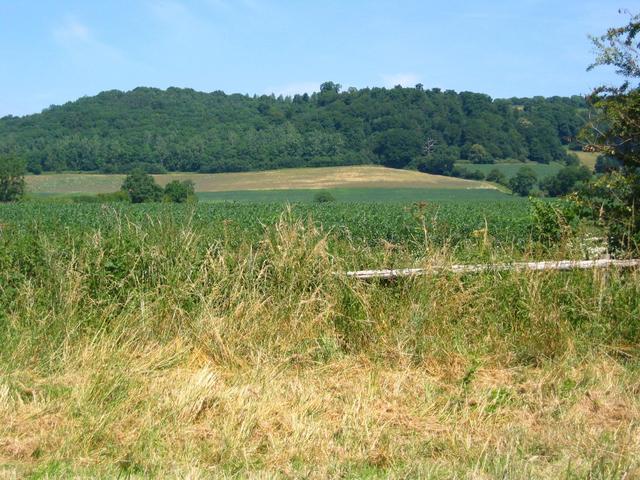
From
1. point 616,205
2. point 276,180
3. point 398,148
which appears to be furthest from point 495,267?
point 398,148

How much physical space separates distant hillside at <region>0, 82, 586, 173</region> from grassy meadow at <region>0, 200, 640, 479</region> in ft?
180

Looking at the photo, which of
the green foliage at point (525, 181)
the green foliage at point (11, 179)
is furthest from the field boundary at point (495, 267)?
the green foliage at point (11, 179)

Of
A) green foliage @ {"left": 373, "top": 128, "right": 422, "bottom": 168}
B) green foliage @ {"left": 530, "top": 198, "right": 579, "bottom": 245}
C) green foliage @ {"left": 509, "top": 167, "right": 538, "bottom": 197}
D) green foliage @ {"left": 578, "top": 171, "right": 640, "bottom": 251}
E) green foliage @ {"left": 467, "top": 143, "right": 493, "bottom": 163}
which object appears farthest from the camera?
green foliage @ {"left": 373, "top": 128, "right": 422, "bottom": 168}

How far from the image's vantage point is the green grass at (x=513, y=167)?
58.3 meters

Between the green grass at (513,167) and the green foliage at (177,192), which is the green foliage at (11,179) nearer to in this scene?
the green foliage at (177,192)

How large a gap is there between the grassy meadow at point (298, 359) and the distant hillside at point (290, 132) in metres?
54.7

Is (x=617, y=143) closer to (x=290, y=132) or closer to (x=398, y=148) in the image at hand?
(x=398, y=148)

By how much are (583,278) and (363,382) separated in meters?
2.44

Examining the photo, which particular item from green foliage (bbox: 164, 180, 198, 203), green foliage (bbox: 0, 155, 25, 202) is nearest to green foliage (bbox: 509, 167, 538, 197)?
green foliage (bbox: 164, 180, 198, 203)

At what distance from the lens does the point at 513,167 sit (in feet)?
227

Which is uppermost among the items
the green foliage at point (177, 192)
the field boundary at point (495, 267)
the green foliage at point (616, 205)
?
the green foliage at point (616, 205)

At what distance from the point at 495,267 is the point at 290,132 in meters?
88.2

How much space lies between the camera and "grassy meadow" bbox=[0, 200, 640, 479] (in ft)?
13.6

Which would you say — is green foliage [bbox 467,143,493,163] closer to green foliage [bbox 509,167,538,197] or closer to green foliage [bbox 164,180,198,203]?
green foliage [bbox 509,167,538,197]
